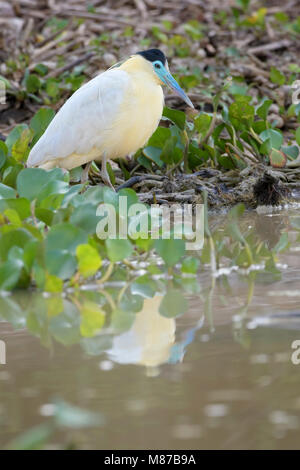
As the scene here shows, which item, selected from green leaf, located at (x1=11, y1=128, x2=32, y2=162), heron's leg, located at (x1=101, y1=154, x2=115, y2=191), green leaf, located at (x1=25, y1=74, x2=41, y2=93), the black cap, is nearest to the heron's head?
the black cap

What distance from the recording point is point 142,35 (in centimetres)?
1084

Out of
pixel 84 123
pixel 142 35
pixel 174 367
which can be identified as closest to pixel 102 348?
pixel 174 367

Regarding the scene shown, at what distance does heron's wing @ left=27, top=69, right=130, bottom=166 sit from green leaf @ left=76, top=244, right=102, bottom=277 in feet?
7.01

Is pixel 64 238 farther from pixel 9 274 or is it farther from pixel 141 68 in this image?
pixel 141 68

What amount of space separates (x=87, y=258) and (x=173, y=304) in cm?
41

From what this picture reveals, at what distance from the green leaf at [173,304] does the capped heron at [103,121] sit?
2.14m

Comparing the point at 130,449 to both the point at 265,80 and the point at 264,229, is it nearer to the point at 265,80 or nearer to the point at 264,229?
the point at 264,229

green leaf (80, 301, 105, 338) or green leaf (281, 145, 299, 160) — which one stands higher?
green leaf (281, 145, 299, 160)

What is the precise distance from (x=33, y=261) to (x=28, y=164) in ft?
7.01

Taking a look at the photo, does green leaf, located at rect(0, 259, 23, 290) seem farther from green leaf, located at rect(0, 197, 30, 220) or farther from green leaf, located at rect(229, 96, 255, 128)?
green leaf, located at rect(229, 96, 255, 128)

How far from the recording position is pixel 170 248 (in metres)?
4.18

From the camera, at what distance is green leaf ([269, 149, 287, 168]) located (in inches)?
251
